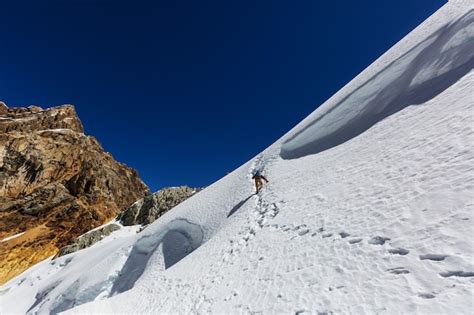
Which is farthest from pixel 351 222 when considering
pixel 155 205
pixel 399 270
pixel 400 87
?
pixel 155 205

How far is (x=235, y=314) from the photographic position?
771 centimetres

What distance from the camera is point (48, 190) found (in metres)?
51.7

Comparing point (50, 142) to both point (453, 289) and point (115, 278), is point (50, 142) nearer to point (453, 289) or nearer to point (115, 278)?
point (115, 278)

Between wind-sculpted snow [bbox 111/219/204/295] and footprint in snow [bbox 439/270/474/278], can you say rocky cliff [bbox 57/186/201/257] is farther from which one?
footprint in snow [bbox 439/270/474/278]

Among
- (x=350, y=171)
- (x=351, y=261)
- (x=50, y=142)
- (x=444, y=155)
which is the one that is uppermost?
(x=50, y=142)

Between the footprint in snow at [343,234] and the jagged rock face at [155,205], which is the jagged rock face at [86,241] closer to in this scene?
the jagged rock face at [155,205]

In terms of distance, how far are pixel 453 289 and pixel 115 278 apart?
22.0 metres

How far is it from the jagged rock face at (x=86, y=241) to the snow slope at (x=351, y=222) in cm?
1624

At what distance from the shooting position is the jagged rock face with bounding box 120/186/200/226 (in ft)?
146

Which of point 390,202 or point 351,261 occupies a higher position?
point 390,202

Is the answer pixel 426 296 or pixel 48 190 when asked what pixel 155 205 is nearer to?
pixel 48 190

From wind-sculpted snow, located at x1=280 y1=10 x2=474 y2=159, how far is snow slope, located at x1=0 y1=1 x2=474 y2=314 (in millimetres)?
98

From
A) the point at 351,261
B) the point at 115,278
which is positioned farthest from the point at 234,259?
the point at 115,278

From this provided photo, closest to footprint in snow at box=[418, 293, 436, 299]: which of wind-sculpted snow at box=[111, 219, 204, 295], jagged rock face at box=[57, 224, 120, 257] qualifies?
wind-sculpted snow at box=[111, 219, 204, 295]
